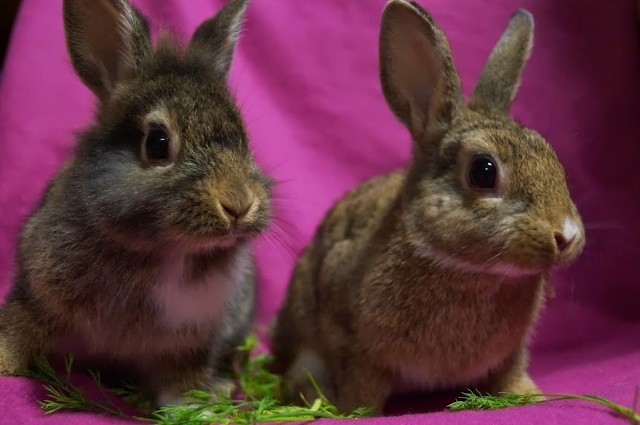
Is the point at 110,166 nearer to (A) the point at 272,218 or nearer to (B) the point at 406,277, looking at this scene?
(A) the point at 272,218

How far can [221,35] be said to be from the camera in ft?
5.94

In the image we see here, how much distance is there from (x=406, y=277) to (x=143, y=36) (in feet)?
2.61

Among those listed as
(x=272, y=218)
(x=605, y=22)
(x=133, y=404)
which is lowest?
(x=133, y=404)

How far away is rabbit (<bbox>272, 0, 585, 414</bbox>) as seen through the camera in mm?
1601

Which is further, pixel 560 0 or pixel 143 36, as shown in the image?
pixel 560 0

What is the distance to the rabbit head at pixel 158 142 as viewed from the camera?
58.2 inches

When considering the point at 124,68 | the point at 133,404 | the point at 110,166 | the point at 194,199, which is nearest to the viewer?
the point at 194,199

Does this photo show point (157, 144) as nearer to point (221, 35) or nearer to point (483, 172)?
point (221, 35)

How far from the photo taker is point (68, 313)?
1.65 m

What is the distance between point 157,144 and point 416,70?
0.68m

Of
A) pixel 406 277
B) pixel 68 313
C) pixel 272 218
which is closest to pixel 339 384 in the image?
pixel 406 277

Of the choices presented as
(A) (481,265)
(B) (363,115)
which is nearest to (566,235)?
(A) (481,265)

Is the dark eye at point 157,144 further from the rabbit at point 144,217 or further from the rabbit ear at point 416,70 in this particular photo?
the rabbit ear at point 416,70

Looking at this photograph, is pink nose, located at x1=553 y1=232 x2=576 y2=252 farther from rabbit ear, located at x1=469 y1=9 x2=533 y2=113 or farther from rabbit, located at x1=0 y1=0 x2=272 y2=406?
rabbit, located at x1=0 y1=0 x2=272 y2=406
